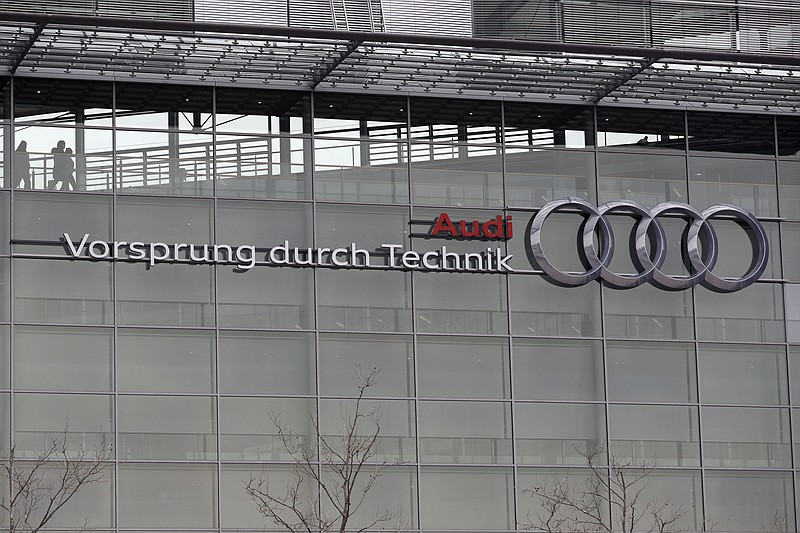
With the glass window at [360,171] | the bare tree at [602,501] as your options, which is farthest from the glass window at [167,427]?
the bare tree at [602,501]

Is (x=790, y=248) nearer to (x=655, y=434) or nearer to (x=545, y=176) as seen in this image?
(x=655, y=434)

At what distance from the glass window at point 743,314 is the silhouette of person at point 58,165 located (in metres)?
15.2

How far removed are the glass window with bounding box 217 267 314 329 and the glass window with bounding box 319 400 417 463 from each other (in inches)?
81.3

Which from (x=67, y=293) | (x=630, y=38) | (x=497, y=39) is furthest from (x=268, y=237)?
(x=630, y=38)

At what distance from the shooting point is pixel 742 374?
38.2m

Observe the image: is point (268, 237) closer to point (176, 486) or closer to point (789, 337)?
point (176, 486)

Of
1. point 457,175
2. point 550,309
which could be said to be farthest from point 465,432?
point 457,175

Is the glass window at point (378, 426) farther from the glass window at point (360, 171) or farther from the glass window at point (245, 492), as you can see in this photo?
the glass window at point (360, 171)

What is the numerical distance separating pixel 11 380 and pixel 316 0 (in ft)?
34.3

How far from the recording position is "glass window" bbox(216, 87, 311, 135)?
3666 cm

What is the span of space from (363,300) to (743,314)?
371 inches

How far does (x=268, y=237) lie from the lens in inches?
1423

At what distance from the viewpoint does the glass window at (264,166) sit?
36.2 m

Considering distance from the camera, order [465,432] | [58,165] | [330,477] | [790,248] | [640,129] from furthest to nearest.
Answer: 1. [790,248]
2. [640,129]
3. [465,432]
4. [58,165]
5. [330,477]
